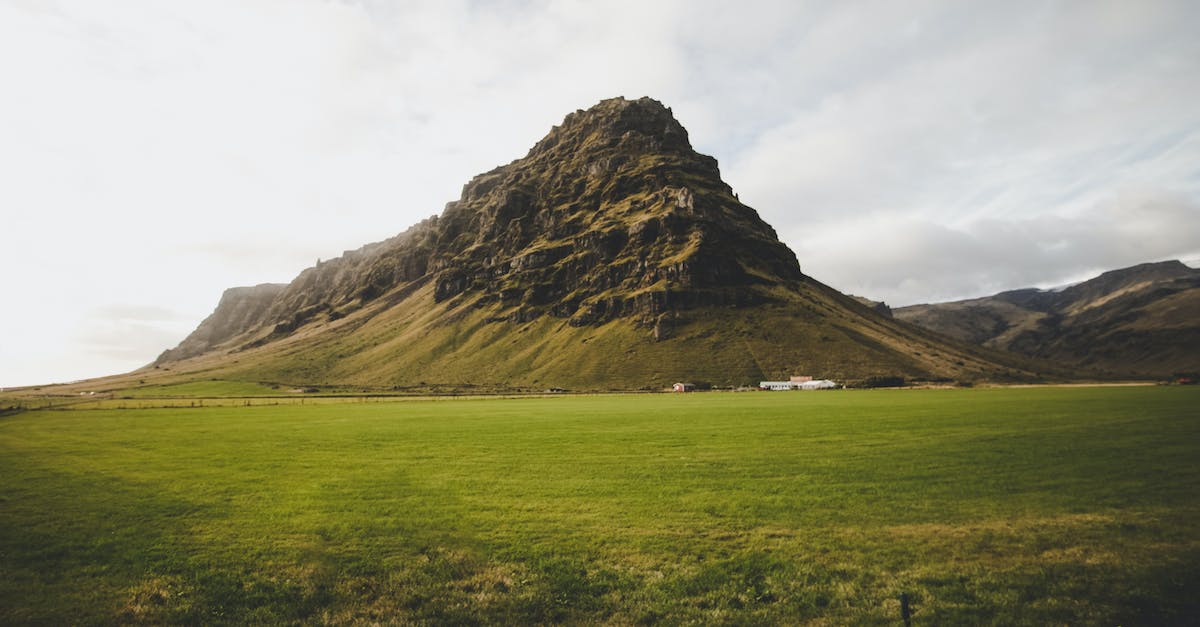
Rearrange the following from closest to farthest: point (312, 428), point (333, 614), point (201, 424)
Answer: point (333, 614) → point (312, 428) → point (201, 424)

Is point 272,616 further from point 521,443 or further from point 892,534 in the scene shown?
point 521,443

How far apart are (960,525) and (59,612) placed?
82.6 feet

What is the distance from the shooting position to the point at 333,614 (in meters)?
12.8

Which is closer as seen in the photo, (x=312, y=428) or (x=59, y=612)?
(x=59, y=612)

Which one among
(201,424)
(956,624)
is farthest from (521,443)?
(201,424)

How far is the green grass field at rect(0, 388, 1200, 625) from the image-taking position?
42.6 ft

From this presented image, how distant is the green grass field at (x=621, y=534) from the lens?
42.6 feet

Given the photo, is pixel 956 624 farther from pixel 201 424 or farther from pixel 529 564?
pixel 201 424

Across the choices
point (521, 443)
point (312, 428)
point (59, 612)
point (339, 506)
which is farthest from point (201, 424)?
point (59, 612)

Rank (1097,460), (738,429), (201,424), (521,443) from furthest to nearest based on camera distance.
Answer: (201,424) < (738,429) < (521,443) < (1097,460)

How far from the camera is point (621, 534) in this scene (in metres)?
17.3

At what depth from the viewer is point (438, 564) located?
603 inches

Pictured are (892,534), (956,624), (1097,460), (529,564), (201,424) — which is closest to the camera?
(956,624)

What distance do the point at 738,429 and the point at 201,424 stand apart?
5210 cm
